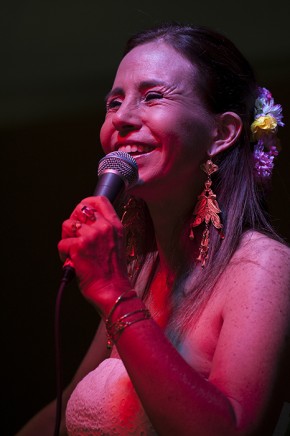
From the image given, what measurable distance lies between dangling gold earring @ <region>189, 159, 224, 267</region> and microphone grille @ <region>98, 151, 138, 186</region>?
0.23m

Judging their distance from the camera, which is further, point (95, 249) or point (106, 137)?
point (106, 137)

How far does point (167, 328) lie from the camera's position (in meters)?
1.52

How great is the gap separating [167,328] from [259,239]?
0.27 meters

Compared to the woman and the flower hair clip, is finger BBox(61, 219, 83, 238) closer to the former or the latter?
the woman

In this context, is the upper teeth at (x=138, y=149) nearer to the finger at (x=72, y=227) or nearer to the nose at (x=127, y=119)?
the nose at (x=127, y=119)

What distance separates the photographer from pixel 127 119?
4.93 ft

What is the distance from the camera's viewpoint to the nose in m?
1.50

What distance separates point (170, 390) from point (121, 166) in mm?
419

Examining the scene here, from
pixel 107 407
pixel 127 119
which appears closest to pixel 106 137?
pixel 127 119

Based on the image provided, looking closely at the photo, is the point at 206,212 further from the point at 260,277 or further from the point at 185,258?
the point at 260,277

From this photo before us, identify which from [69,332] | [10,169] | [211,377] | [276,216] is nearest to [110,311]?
[211,377]

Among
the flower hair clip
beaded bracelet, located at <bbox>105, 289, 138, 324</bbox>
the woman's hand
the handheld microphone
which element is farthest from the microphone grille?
the flower hair clip

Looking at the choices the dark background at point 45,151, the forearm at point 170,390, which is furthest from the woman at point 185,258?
the dark background at point 45,151

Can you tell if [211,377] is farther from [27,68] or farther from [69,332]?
[27,68]
